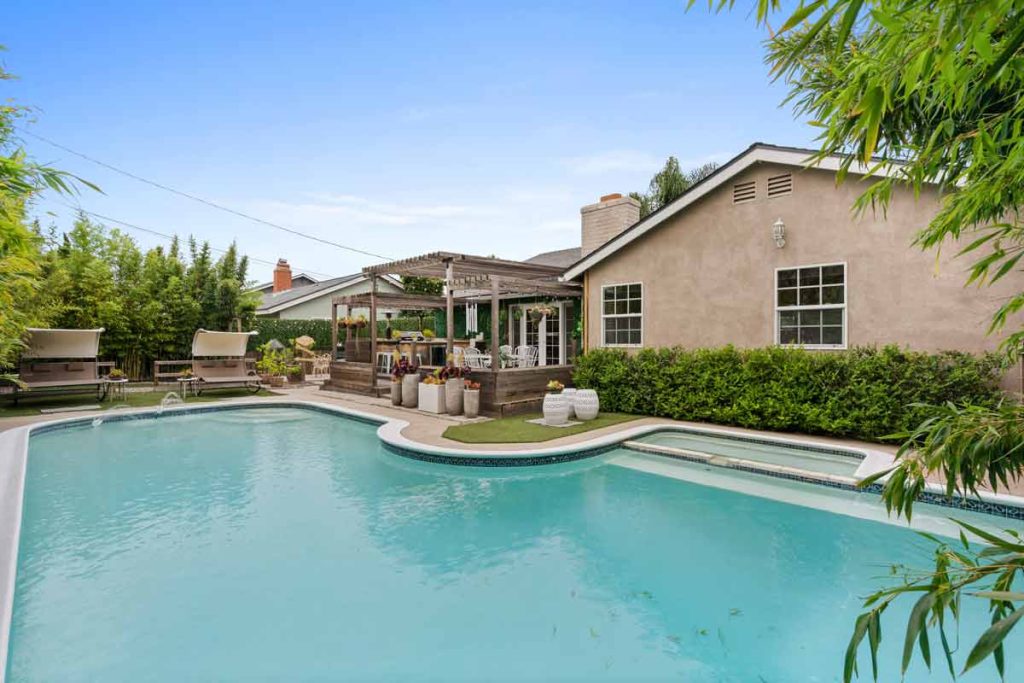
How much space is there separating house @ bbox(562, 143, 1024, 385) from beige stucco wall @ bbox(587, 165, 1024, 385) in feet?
0.06

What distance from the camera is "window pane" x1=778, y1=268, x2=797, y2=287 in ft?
31.6

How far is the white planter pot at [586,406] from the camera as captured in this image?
34.1 ft

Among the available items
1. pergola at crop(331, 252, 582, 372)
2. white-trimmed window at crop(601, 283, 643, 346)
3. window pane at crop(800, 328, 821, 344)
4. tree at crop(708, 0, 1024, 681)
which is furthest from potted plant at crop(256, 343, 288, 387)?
tree at crop(708, 0, 1024, 681)

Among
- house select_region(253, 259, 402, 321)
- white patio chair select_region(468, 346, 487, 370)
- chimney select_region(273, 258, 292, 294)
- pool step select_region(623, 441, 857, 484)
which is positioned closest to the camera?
pool step select_region(623, 441, 857, 484)

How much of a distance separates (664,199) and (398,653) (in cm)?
3109

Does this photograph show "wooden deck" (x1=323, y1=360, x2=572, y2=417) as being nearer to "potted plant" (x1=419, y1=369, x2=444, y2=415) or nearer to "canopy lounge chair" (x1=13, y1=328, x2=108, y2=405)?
"potted plant" (x1=419, y1=369, x2=444, y2=415)

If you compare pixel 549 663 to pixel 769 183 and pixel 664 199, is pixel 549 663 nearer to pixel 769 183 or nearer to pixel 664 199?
pixel 769 183

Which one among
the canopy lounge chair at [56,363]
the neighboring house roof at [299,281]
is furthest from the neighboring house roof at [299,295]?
the canopy lounge chair at [56,363]

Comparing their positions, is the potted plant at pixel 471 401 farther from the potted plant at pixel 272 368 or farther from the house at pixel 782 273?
the potted plant at pixel 272 368

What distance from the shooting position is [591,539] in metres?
5.44

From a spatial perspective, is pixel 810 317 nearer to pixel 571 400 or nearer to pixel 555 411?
pixel 571 400

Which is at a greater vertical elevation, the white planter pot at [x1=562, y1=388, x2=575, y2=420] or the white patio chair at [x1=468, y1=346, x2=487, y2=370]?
the white patio chair at [x1=468, y1=346, x2=487, y2=370]

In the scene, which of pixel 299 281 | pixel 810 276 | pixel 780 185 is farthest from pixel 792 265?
pixel 299 281

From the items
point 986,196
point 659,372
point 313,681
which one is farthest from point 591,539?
point 659,372
